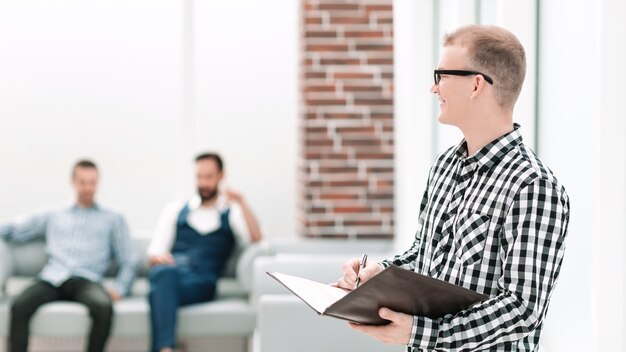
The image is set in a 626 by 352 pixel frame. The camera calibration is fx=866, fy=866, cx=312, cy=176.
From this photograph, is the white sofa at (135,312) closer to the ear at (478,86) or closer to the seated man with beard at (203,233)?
the seated man with beard at (203,233)

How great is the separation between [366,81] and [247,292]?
5.79ft

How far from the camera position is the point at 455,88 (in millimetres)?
2053

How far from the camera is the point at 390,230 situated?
6.28m

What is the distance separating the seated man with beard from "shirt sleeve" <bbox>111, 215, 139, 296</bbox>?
127 millimetres

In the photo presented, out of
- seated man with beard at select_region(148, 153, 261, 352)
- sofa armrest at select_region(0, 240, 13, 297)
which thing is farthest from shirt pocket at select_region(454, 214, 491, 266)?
sofa armrest at select_region(0, 240, 13, 297)

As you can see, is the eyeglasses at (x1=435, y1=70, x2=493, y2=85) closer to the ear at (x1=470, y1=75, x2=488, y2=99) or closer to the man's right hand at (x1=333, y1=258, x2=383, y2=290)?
the ear at (x1=470, y1=75, x2=488, y2=99)

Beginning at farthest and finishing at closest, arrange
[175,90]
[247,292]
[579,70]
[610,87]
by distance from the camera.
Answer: [175,90] → [247,292] → [579,70] → [610,87]

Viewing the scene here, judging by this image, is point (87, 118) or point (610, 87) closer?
point (610, 87)

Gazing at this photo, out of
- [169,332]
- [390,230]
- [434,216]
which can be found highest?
[434,216]

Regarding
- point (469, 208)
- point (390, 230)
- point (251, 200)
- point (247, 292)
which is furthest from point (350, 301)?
point (251, 200)

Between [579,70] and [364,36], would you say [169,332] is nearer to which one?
[364,36]

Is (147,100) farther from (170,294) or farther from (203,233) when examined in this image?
(170,294)

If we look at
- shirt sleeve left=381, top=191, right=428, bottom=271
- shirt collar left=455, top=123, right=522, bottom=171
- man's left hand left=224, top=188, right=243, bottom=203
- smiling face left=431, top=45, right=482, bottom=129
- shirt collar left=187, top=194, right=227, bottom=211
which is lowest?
A: shirt collar left=187, top=194, right=227, bottom=211

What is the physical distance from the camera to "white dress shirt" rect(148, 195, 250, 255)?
19.0 ft
